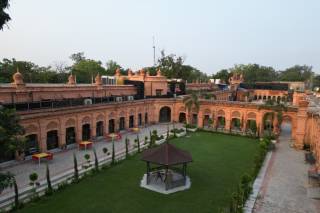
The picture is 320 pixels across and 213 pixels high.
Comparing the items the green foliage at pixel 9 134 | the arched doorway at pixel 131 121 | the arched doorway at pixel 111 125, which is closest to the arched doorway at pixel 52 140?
the arched doorway at pixel 111 125

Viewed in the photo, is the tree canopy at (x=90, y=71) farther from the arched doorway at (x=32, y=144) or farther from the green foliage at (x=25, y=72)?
the arched doorway at (x=32, y=144)

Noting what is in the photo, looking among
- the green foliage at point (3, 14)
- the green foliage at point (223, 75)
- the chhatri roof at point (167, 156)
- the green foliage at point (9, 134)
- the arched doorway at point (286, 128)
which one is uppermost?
the green foliage at point (3, 14)

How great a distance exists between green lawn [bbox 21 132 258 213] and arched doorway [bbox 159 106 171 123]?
18.2 m

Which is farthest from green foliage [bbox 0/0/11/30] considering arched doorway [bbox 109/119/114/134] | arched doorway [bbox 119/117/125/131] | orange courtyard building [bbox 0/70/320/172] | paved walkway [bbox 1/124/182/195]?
arched doorway [bbox 119/117/125/131]

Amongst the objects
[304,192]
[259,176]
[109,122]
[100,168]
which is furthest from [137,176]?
[109,122]

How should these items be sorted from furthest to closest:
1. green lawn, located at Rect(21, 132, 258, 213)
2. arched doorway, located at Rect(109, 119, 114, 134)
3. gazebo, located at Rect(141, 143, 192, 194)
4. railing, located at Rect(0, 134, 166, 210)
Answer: arched doorway, located at Rect(109, 119, 114, 134) < gazebo, located at Rect(141, 143, 192, 194) < railing, located at Rect(0, 134, 166, 210) < green lawn, located at Rect(21, 132, 258, 213)

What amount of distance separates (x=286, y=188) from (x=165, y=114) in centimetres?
2567

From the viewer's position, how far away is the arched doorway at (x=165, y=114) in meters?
40.5

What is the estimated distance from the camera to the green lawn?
13.5m

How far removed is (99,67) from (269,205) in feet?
188

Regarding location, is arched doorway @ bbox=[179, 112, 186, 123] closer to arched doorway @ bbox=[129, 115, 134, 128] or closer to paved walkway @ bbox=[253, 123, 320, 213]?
arched doorway @ bbox=[129, 115, 134, 128]

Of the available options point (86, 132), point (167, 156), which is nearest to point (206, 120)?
point (86, 132)

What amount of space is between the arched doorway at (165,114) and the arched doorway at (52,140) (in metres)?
18.7

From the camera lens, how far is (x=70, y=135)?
1027 inches
